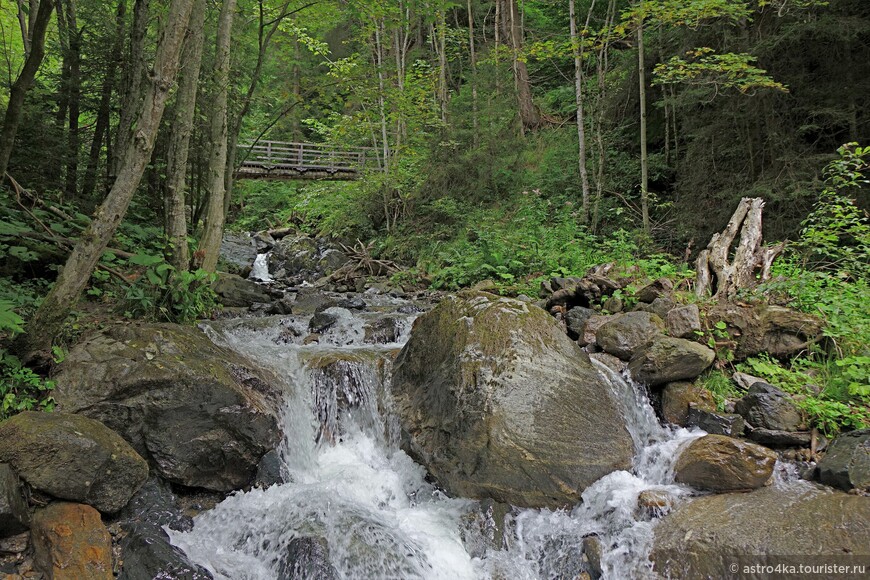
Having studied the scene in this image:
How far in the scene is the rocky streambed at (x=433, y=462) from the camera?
11.9 feet

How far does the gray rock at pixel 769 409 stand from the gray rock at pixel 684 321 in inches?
39.1

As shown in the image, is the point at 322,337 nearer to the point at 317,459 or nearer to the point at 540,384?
the point at 317,459

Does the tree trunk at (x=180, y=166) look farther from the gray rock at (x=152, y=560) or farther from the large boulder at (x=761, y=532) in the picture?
the large boulder at (x=761, y=532)

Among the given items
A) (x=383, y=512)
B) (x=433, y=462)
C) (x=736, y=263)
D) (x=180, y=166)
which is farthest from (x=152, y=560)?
(x=736, y=263)

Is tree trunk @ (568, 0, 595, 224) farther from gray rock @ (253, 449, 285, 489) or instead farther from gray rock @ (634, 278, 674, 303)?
gray rock @ (253, 449, 285, 489)

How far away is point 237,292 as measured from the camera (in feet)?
32.6

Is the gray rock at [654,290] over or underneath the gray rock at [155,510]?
over

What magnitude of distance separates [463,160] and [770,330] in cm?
1088

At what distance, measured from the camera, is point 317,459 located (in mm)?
5426

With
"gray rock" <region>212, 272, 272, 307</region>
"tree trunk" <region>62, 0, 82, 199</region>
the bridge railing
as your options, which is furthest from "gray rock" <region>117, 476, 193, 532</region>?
the bridge railing

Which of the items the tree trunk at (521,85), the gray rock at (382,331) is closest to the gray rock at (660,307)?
the gray rock at (382,331)

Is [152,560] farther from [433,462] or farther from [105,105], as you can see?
[105,105]

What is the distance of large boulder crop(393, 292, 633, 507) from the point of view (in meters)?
4.53

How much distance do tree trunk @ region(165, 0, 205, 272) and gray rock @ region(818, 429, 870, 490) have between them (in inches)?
298
